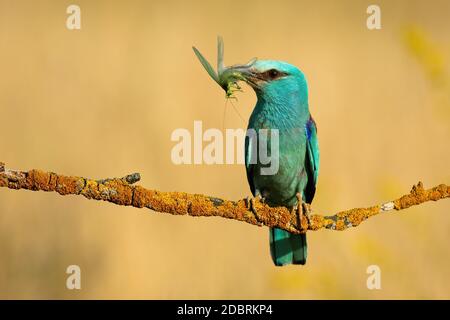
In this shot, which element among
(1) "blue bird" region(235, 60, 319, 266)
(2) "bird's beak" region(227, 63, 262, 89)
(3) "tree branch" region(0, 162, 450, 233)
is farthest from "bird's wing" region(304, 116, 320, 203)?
(3) "tree branch" region(0, 162, 450, 233)

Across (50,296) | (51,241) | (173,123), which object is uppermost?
(173,123)

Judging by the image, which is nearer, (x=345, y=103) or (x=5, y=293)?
(x=5, y=293)

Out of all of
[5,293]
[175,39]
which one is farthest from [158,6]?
[5,293]

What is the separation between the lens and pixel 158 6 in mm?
8180

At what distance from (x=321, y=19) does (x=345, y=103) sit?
5.48ft

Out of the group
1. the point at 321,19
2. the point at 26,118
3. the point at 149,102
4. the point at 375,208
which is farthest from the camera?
the point at 321,19

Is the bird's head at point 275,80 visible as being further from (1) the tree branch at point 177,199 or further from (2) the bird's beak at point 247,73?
(1) the tree branch at point 177,199

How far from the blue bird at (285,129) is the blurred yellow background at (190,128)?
2.04 ft

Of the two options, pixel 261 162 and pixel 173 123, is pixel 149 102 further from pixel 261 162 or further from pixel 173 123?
pixel 261 162

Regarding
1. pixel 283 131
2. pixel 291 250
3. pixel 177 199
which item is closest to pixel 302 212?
pixel 177 199

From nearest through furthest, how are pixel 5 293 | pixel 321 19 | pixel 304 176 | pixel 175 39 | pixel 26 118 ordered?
pixel 304 176
pixel 5 293
pixel 26 118
pixel 175 39
pixel 321 19

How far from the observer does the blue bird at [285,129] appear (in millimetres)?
4902

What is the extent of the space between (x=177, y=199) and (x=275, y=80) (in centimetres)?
177

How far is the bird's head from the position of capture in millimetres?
4852
